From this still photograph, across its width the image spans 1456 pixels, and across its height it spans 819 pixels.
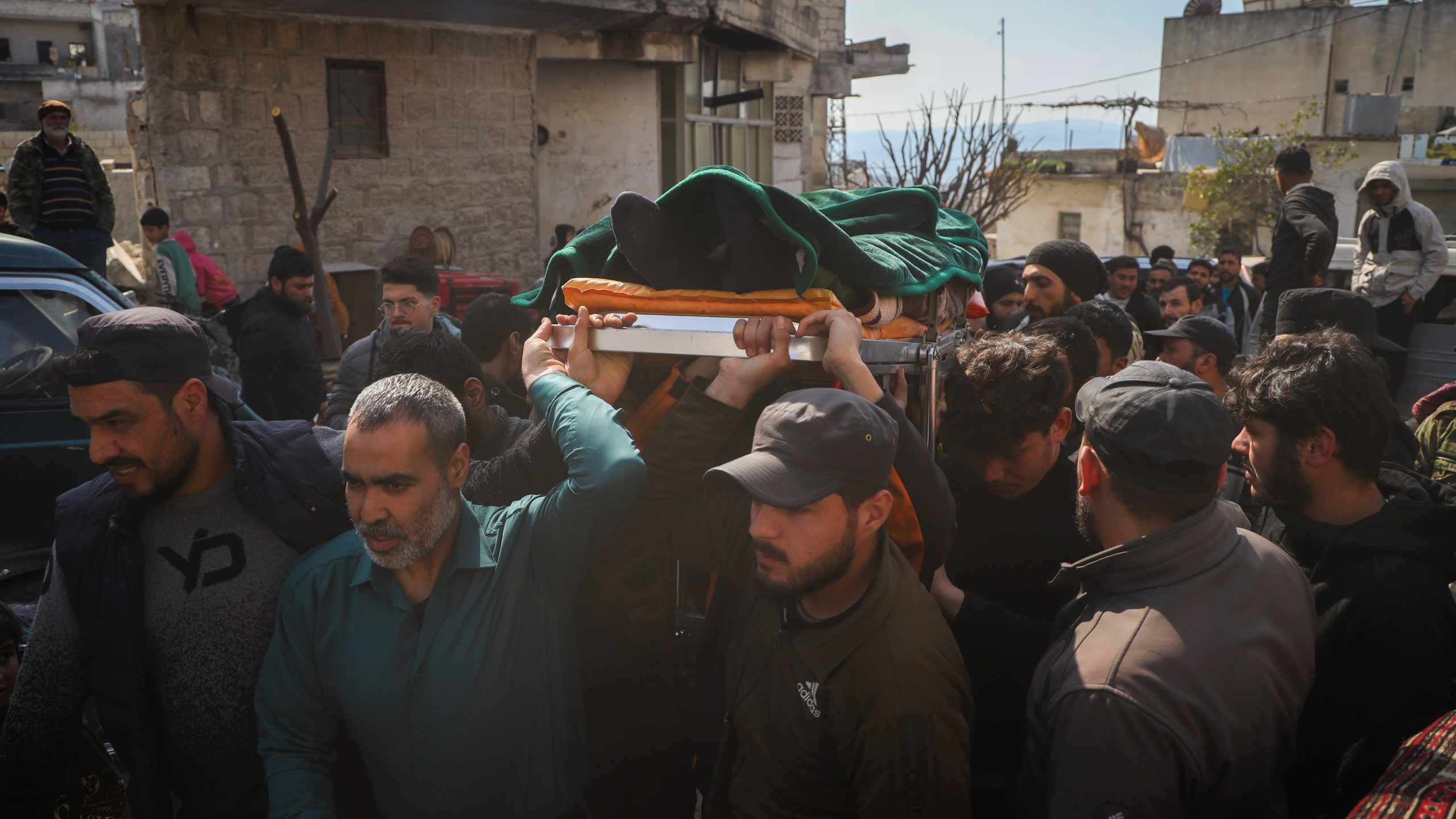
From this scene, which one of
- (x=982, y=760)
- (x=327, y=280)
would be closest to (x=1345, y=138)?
(x=327, y=280)

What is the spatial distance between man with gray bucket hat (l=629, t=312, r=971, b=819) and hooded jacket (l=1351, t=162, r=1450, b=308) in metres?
5.55

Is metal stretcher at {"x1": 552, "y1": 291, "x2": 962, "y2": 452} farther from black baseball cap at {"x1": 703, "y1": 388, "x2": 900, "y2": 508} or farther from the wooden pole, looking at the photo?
the wooden pole

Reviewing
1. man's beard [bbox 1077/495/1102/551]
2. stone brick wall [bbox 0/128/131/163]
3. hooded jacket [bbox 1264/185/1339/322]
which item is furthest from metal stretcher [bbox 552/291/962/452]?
stone brick wall [bbox 0/128/131/163]

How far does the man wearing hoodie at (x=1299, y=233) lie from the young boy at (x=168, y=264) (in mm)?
7550

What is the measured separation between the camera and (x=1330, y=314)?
3881 mm

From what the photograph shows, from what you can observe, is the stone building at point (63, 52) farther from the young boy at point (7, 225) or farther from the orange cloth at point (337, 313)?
the orange cloth at point (337, 313)

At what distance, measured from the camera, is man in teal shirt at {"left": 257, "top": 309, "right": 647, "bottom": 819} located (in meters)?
2.16

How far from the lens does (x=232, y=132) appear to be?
7.80 metres

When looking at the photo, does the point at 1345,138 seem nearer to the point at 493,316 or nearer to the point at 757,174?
the point at 757,174

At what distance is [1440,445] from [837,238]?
2.55 m

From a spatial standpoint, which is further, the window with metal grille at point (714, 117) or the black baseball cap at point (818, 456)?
the window with metal grille at point (714, 117)

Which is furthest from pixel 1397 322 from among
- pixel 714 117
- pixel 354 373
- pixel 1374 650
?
pixel 714 117

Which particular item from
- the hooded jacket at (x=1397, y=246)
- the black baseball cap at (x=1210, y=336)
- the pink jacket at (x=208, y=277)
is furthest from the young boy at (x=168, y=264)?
the hooded jacket at (x=1397, y=246)

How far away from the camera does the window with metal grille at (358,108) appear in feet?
27.7
